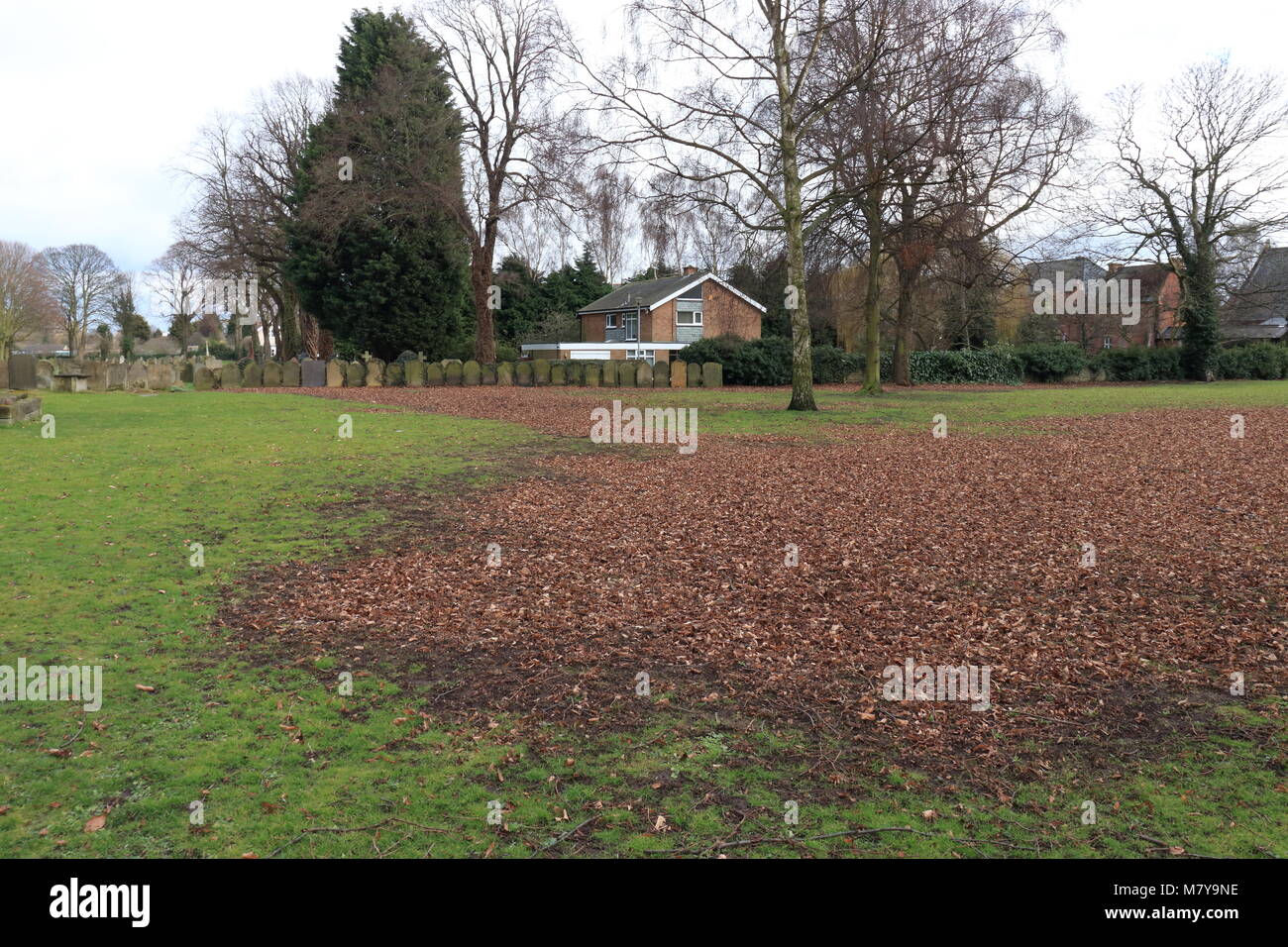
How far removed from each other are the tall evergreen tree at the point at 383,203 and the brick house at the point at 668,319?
17.9 meters

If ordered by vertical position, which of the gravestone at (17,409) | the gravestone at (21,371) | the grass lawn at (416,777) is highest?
the gravestone at (21,371)

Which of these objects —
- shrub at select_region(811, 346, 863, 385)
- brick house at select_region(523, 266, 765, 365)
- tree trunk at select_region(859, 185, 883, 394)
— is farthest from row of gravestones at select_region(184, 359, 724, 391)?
brick house at select_region(523, 266, 765, 365)

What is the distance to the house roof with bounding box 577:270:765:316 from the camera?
63.7 m

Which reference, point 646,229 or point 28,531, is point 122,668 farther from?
point 646,229

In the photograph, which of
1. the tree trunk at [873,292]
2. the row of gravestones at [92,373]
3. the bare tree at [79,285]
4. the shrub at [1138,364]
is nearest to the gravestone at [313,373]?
the row of gravestones at [92,373]

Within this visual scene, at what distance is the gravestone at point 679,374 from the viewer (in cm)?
4216

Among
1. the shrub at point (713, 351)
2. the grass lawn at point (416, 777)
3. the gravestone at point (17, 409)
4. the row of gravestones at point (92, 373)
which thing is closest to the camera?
the grass lawn at point (416, 777)

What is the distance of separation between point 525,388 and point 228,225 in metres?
25.1

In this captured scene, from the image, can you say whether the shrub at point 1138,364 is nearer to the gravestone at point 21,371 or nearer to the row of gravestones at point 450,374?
the row of gravestones at point 450,374

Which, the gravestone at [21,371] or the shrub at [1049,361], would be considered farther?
the shrub at [1049,361]

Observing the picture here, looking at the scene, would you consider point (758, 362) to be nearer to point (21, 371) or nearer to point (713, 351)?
point (713, 351)

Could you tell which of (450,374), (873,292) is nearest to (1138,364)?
(873,292)

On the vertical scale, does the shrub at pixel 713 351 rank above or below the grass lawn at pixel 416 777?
above

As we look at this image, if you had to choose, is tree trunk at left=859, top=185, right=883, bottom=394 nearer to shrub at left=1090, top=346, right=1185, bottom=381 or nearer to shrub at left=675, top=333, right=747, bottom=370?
shrub at left=675, top=333, right=747, bottom=370
